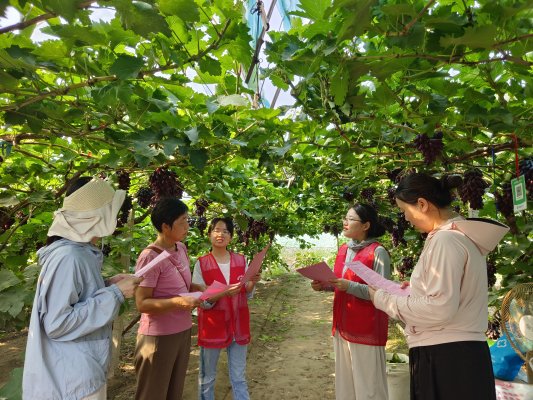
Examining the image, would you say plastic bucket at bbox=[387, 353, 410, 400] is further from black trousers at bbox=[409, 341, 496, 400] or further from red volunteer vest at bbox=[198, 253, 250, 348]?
black trousers at bbox=[409, 341, 496, 400]

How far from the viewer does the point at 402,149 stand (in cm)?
312

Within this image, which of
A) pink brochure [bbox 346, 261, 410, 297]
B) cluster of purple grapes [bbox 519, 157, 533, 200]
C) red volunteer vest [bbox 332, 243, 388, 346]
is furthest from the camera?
red volunteer vest [bbox 332, 243, 388, 346]

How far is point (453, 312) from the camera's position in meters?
1.80

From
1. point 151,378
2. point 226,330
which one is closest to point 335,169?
point 226,330

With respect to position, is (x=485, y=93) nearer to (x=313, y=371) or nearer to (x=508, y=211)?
(x=508, y=211)

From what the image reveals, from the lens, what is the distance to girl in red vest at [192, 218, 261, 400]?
10.5ft

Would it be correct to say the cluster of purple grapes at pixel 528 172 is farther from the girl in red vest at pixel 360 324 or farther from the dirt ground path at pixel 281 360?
the dirt ground path at pixel 281 360

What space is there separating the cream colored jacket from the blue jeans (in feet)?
5.90

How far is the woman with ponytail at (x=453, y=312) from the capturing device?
5.95 feet

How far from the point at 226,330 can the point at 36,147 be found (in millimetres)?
2034

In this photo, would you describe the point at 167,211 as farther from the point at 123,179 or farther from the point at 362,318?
the point at 362,318

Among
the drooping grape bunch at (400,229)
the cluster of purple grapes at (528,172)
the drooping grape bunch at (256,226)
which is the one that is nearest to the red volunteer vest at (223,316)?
the cluster of purple grapes at (528,172)

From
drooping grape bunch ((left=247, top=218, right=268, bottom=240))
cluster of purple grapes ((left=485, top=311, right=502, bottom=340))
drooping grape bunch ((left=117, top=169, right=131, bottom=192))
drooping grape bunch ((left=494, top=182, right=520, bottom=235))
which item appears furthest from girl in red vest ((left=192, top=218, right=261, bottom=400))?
drooping grape bunch ((left=247, top=218, right=268, bottom=240))

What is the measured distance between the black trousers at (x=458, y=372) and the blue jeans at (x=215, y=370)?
1727mm
